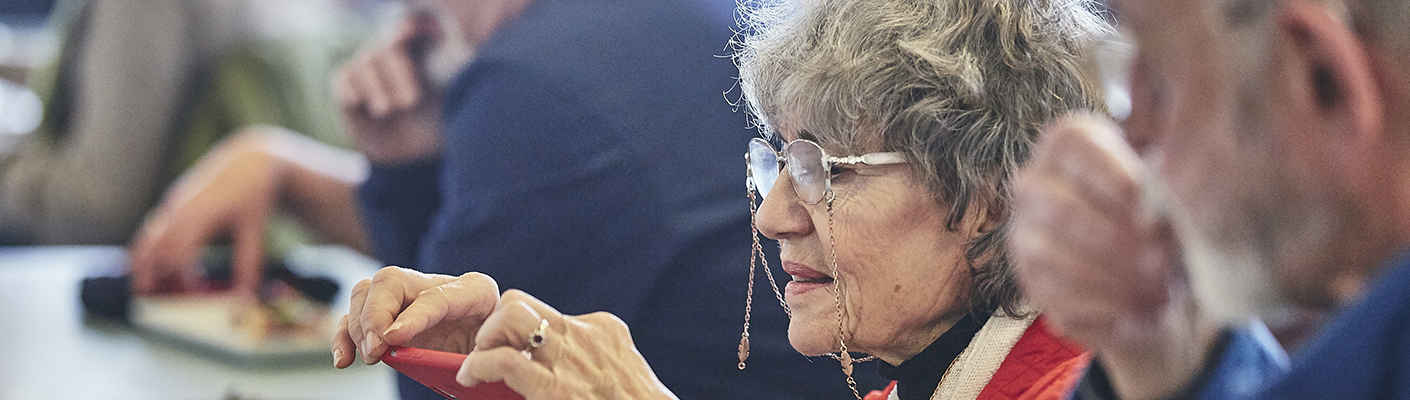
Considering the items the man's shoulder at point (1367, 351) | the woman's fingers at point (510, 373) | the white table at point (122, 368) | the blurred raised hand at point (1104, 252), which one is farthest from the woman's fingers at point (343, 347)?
the man's shoulder at point (1367, 351)

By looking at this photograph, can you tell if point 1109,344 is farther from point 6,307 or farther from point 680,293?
point 6,307

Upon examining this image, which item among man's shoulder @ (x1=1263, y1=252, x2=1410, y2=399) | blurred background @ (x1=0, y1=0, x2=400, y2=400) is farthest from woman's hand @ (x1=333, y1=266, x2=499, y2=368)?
blurred background @ (x1=0, y1=0, x2=400, y2=400)

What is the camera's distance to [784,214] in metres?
1.13

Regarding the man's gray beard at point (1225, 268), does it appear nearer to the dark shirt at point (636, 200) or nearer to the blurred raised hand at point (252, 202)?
the dark shirt at point (636, 200)

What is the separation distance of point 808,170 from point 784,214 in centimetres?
6

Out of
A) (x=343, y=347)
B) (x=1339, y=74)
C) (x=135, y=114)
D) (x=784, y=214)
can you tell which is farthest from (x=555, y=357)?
(x=135, y=114)

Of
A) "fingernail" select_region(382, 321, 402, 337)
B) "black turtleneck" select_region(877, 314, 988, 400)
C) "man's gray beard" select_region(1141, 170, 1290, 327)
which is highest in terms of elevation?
"man's gray beard" select_region(1141, 170, 1290, 327)

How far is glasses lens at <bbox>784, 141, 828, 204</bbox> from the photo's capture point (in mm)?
1087

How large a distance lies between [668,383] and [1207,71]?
Answer: 3.58 feet

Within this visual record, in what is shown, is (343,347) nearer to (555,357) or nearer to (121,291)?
(555,357)

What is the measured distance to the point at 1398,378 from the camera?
0.45 meters

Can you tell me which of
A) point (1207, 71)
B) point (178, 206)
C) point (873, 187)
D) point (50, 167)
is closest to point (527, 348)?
point (873, 187)

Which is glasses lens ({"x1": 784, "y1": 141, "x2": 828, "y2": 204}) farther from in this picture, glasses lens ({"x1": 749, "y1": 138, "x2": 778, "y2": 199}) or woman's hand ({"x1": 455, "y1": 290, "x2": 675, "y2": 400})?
woman's hand ({"x1": 455, "y1": 290, "x2": 675, "y2": 400})

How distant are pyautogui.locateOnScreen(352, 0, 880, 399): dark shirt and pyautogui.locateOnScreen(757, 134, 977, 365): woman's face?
0.29 m
